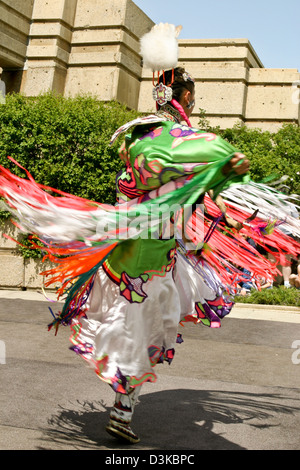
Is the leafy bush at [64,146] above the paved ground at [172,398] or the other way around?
above

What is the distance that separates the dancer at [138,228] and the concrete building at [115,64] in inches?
378

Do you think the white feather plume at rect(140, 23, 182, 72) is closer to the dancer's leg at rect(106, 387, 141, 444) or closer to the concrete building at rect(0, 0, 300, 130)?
the dancer's leg at rect(106, 387, 141, 444)

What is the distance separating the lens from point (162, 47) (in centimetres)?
334

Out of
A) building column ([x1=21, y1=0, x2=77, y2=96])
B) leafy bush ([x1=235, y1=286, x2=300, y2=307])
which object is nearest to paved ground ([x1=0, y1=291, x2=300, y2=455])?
leafy bush ([x1=235, y1=286, x2=300, y2=307])

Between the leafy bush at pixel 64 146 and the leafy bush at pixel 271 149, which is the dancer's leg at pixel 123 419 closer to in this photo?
the leafy bush at pixel 64 146

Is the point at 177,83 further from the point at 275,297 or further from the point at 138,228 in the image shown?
the point at 275,297

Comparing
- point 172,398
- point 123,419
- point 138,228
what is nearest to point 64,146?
point 172,398

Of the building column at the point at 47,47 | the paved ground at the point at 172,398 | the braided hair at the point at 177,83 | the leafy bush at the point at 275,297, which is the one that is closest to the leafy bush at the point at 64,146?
the building column at the point at 47,47

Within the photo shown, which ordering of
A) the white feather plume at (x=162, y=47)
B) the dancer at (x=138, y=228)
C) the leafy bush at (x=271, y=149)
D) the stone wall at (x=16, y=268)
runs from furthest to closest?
1. the leafy bush at (x=271, y=149)
2. the stone wall at (x=16, y=268)
3. the white feather plume at (x=162, y=47)
4. the dancer at (x=138, y=228)

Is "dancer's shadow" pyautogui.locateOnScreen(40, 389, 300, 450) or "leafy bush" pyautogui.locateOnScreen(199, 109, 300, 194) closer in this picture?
"dancer's shadow" pyautogui.locateOnScreen(40, 389, 300, 450)

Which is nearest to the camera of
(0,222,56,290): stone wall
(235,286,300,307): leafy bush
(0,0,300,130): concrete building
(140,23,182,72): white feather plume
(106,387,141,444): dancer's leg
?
(106,387,141,444): dancer's leg

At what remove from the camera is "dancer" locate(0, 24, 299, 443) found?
2932 mm

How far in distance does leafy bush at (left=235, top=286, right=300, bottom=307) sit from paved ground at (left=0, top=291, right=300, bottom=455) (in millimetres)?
2814

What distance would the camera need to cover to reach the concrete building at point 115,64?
12.8 metres
